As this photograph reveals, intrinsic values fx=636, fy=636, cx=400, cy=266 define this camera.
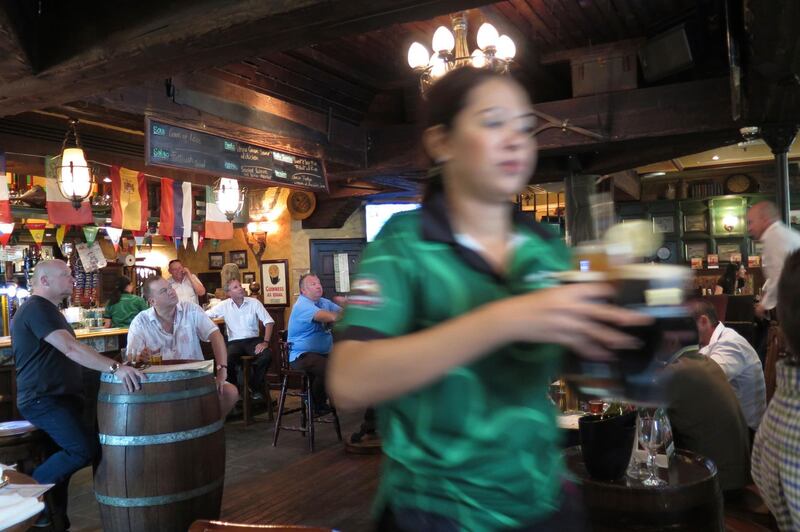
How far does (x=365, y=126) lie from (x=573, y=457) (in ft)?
17.8

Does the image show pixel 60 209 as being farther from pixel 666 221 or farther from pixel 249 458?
pixel 666 221

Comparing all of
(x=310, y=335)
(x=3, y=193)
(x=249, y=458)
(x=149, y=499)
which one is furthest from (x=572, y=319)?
(x=3, y=193)

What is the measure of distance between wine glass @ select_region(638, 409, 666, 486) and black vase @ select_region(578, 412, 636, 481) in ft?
0.43

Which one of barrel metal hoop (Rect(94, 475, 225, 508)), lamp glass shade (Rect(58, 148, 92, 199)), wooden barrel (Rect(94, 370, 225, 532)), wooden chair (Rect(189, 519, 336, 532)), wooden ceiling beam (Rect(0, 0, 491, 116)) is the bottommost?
barrel metal hoop (Rect(94, 475, 225, 508))

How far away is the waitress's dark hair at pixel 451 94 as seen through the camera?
0.93 m

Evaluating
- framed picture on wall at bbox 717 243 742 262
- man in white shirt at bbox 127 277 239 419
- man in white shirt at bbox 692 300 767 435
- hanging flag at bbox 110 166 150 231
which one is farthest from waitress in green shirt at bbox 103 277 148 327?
framed picture on wall at bbox 717 243 742 262

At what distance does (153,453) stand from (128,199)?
444cm

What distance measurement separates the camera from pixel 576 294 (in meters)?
0.73

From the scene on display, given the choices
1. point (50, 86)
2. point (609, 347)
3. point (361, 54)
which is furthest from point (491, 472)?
point (361, 54)

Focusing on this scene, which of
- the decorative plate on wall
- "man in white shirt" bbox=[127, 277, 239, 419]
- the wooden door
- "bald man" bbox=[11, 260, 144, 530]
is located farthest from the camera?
the wooden door

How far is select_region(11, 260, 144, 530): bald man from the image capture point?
13.6ft

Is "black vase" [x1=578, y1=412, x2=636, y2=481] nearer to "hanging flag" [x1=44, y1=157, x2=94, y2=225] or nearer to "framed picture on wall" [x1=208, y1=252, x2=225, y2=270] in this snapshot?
"hanging flag" [x1=44, y1=157, x2=94, y2=225]

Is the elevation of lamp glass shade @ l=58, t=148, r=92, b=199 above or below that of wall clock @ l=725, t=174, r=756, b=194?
below

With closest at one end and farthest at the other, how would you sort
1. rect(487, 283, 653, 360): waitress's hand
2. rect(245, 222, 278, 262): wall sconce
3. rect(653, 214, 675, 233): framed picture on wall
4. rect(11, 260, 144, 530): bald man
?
rect(487, 283, 653, 360): waitress's hand, rect(11, 260, 144, 530): bald man, rect(245, 222, 278, 262): wall sconce, rect(653, 214, 675, 233): framed picture on wall
